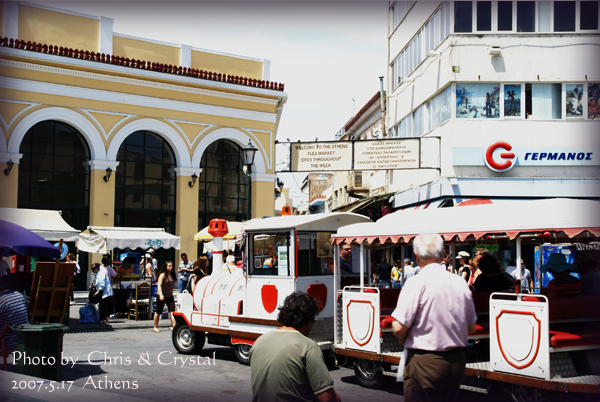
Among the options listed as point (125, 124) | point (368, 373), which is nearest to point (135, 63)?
point (125, 124)

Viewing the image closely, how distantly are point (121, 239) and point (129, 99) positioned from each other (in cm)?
877

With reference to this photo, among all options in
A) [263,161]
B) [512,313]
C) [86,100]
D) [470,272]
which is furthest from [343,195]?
[512,313]

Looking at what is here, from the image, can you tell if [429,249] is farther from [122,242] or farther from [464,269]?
[122,242]

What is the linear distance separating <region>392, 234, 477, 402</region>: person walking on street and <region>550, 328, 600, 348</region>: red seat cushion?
2335mm

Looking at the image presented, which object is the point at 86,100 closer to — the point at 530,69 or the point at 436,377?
the point at 530,69

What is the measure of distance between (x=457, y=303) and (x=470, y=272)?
8.46m

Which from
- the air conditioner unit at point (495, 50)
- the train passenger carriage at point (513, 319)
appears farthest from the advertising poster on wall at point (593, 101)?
the train passenger carriage at point (513, 319)

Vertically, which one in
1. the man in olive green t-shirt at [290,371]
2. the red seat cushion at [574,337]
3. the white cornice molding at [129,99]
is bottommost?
the red seat cushion at [574,337]

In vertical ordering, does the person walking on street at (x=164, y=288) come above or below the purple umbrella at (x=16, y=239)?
below

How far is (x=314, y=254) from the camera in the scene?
948 centimetres

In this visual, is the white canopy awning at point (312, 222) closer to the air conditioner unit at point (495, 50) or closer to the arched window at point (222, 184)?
the air conditioner unit at point (495, 50)

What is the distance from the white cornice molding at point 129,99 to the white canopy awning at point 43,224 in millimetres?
8870

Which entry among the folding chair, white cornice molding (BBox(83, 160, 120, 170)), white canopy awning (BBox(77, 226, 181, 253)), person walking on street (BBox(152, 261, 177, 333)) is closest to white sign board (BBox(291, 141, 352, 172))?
white canopy awning (BBox(77, 226, 181, 253))

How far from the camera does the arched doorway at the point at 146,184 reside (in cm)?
2542
